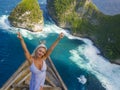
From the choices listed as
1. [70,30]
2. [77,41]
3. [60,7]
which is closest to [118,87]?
[77,41]

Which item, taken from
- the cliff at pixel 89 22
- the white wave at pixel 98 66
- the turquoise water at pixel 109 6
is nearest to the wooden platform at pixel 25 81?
the white wave at pixel 98 66

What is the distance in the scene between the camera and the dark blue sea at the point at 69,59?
68.5 metres

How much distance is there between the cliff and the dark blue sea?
72.8 inches

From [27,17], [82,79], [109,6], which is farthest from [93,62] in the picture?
[109,6]

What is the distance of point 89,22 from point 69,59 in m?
20.1

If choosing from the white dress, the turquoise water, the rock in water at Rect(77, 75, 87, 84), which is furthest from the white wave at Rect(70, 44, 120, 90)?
the white dress

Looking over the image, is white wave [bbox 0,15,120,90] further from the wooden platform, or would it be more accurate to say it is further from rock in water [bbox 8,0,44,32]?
the wooden platform

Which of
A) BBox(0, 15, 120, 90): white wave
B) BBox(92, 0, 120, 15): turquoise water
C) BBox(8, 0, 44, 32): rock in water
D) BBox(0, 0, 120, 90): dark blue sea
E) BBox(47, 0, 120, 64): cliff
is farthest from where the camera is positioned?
BBox(92, 0, 120, 15): turquoise water

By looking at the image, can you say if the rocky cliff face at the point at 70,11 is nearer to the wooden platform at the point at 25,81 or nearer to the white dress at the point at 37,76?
the wooden platform at the point at 25,81

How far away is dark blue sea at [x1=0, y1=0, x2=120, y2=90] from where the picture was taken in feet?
225

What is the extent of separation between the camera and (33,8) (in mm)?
91188

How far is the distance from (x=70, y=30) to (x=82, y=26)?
3728 mm

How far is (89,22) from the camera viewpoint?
93.9m

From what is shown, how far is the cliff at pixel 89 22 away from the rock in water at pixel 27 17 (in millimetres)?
6921
